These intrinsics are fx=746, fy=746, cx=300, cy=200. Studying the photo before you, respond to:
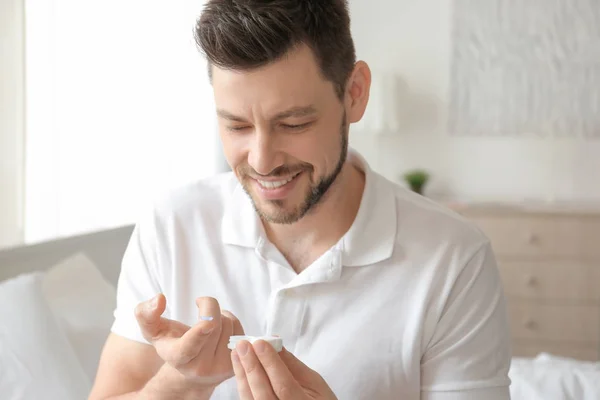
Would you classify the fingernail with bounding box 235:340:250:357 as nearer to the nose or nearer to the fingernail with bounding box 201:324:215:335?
the fingernail with bounding box 201:324:215:335

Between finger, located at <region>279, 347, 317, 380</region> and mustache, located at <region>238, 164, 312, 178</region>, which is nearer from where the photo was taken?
finger, located at <region>279, 347, 317, 380</region>

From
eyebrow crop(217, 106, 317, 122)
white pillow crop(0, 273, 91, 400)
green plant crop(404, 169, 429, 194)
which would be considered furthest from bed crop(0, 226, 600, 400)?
green plant crop(404, 169, 429, 194)

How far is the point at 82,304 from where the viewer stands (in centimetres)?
194

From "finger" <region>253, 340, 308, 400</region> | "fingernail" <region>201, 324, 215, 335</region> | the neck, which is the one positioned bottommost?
"finger" <region>253, 340, 308, 400</region>

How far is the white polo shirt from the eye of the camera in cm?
137

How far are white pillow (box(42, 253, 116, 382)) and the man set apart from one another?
46 cm

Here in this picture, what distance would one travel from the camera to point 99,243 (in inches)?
92.6

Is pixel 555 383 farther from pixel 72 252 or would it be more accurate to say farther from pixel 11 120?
pixel 11 120

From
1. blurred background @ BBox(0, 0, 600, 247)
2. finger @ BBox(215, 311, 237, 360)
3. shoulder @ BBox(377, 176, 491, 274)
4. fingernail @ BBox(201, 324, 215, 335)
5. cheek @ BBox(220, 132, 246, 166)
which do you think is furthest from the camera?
blurred background @ BBox(0, 0, 600, 247)

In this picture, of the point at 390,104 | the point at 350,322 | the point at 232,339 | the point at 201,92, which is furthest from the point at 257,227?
the point at 390,104

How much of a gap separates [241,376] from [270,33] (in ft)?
1.81

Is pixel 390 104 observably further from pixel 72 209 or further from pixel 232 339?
pixel 232 339

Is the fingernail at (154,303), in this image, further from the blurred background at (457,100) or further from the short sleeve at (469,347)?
the blurred background at (457,100)

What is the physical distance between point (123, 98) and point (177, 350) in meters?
1.90
